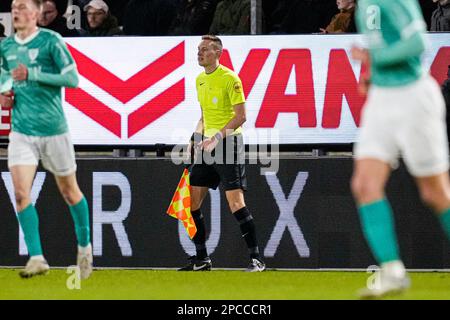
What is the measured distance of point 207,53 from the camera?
456 inches

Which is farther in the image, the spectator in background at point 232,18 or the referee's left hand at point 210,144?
the spectator in background at point 232,18

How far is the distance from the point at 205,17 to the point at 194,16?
135 millimetres

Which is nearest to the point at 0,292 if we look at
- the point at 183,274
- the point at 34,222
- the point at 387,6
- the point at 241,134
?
the point at 34,222

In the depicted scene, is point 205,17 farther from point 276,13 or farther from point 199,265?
point 199,265

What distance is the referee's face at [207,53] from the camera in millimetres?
11570

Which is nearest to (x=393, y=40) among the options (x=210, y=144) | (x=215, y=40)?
(x=210, y=144)

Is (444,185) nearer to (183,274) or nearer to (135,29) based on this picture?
(183,274)

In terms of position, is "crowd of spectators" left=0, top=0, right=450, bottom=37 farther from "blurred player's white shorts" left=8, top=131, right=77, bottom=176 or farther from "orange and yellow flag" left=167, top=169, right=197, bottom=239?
"blurred player's white shorts" left=8, top=131, right=77, bottom=176

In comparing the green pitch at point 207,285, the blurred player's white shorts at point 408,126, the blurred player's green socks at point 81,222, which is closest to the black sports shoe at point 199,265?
the green pitch at point 207,285

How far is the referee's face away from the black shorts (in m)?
0.72

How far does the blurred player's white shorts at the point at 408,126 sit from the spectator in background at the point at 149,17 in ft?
19.5

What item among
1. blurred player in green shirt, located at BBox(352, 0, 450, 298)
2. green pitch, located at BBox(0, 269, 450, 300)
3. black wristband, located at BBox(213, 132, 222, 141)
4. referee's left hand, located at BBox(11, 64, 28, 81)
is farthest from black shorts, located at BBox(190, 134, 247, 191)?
blurred player in green shirt, located at BBox(352, 0, 450, 298)

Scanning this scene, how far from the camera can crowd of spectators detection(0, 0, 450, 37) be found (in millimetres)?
12602

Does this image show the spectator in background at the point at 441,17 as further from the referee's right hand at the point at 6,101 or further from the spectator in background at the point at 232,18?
the referee's right hand at the point at 6,101
